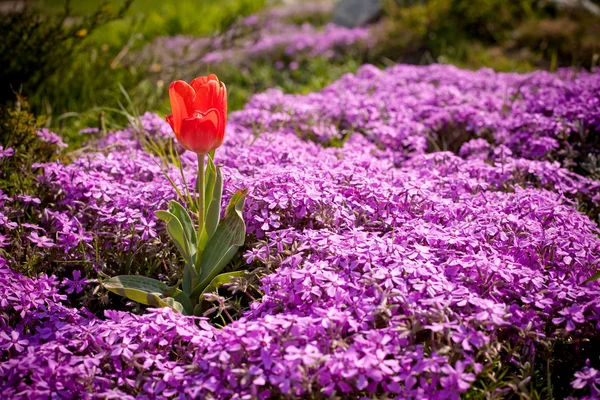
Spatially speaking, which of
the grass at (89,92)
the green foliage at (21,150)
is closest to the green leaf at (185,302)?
the green foliage at (21,150)

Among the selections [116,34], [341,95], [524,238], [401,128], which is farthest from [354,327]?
[116,34]

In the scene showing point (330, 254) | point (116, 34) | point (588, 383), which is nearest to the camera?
point (588, 383)

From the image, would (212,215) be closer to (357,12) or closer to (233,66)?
(233,66)

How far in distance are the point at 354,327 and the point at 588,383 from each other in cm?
79

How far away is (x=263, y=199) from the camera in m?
2.41

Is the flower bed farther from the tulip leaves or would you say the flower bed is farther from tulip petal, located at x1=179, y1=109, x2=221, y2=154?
tulip petal, located at x1=179, y1=109, x2=221, y2=154

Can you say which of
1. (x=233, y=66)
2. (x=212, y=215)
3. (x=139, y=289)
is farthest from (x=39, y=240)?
(x=233, y=66)

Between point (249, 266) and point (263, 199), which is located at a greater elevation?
point (263, 199)

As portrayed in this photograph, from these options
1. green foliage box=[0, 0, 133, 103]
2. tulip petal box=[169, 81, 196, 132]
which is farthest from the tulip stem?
green foliage box=[0, 0, 133, 103]

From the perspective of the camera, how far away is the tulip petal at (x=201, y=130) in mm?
1896

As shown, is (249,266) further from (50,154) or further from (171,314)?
(50,154)

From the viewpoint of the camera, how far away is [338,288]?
6.41ft

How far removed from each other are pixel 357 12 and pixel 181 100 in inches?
328

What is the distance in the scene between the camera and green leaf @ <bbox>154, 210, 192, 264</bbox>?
6.66ft
